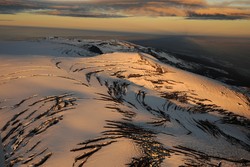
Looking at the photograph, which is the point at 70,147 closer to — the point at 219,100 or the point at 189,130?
the point at 189,130

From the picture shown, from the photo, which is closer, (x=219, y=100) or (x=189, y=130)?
(x=189, y=130)

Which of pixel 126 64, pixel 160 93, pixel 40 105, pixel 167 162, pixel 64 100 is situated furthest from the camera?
pixel 126 64

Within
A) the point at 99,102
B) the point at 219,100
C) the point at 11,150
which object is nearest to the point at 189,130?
the point at 99,102

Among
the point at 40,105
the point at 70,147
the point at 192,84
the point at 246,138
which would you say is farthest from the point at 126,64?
the point at 70,147

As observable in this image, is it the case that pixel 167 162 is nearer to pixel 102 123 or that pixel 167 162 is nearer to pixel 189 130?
pixel 102 123

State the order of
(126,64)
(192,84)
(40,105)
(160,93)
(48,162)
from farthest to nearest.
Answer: (126,64) < (192,84) < (160,93) < (40,105) < (48,162)

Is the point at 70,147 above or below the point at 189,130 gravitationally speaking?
above

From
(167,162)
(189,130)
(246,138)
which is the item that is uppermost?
(167,162)
